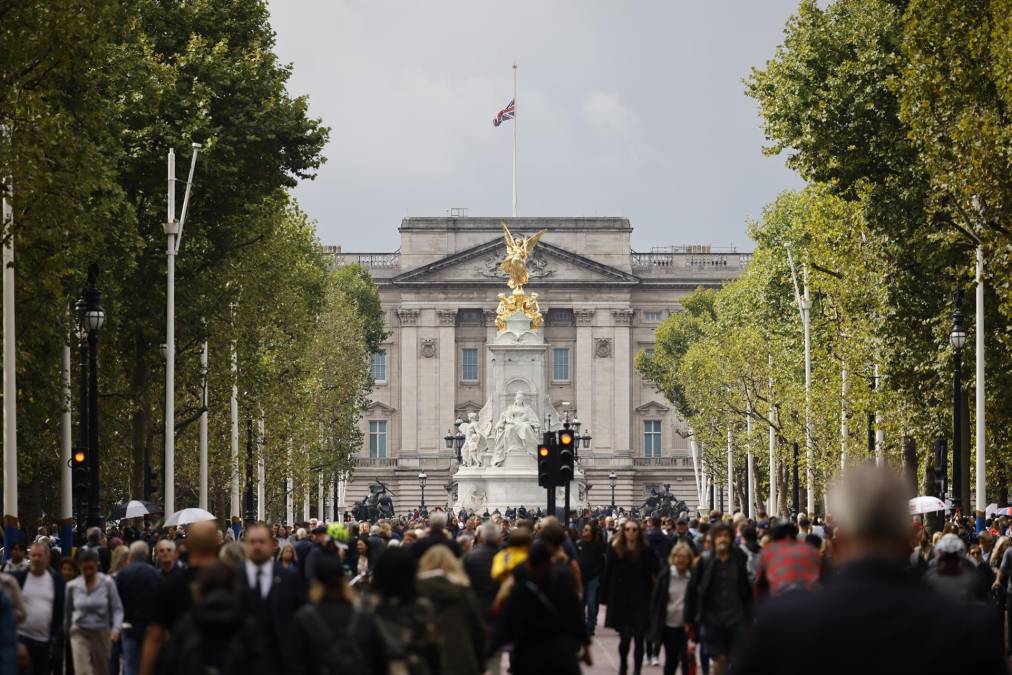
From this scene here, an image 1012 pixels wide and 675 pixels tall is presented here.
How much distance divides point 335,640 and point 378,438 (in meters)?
137

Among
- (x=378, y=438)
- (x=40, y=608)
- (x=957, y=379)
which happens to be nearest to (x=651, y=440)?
(x=378, y=438)

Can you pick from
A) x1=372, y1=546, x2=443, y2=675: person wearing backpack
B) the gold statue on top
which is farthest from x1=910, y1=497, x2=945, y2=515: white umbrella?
the gold statue on top

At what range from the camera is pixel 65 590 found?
63.6 ft

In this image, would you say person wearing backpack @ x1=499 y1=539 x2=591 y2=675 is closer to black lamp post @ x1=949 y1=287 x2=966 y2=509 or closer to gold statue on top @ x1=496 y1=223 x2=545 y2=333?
black lamp post @ x1=949 y1=287 x2=966 y2=509

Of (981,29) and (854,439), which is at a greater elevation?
(981,29)

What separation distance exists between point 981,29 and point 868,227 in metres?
12.8

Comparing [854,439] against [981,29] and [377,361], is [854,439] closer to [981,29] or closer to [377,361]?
[981,29]

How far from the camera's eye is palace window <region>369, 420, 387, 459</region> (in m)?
147

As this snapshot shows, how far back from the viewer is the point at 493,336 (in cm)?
14450

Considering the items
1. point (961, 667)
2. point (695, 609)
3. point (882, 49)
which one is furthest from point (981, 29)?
point (961, 667)

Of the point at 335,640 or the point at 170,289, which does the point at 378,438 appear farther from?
the point at 335,640

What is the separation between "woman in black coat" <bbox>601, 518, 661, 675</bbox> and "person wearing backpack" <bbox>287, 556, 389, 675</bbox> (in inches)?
449

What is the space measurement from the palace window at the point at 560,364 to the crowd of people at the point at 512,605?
11834cm

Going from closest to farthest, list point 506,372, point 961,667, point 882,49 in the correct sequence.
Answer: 1. point 961,667
2. point 882,49
3. point 506,372
